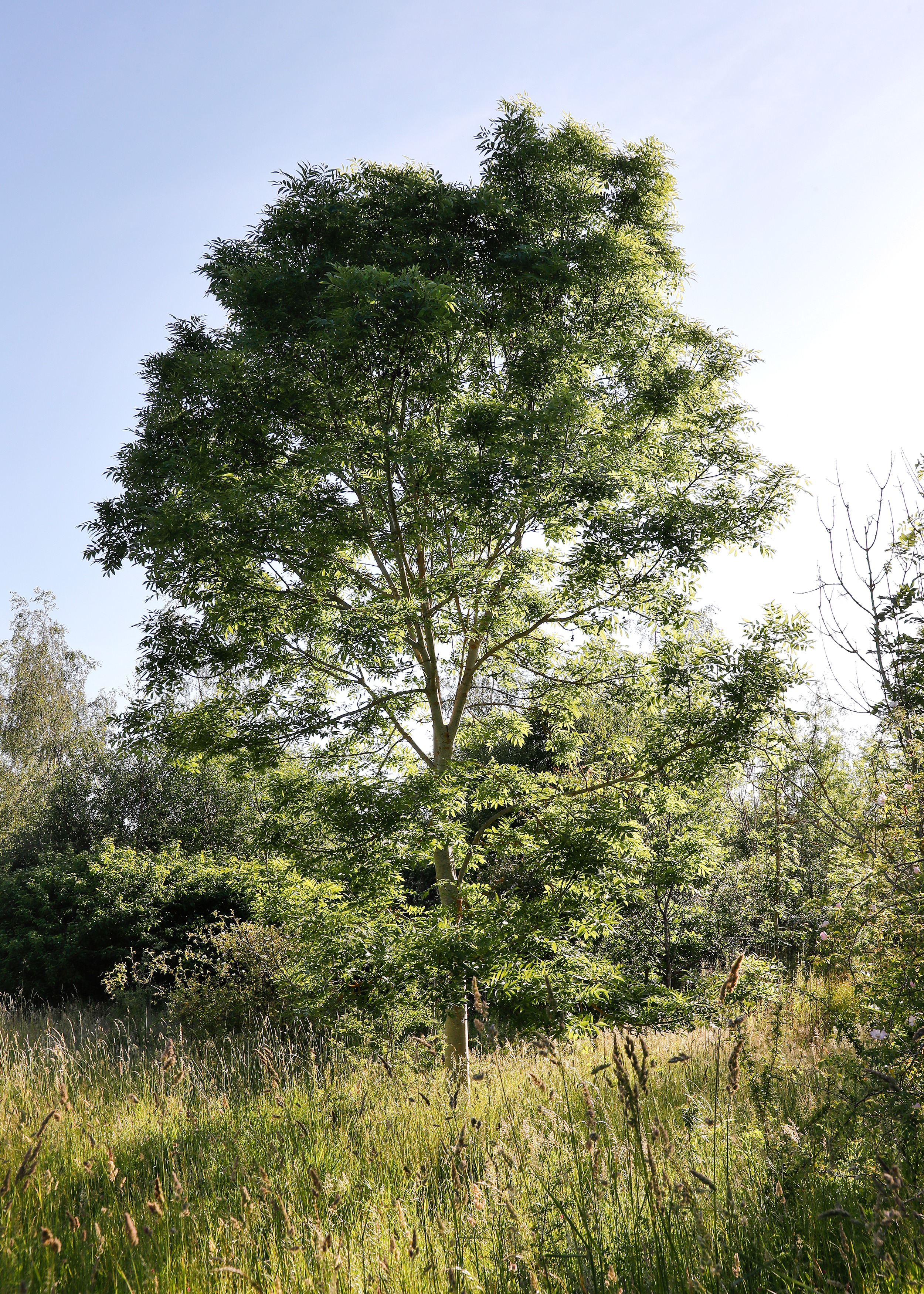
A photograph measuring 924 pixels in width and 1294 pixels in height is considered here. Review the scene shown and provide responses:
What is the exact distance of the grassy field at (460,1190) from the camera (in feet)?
8.52

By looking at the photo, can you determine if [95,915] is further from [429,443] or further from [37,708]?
[37,708]

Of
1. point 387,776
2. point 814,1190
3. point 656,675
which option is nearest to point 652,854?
point 656,675

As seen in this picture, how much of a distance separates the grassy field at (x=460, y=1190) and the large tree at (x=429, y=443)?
2994 mm

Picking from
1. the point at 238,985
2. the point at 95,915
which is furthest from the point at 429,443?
the point at 95,915

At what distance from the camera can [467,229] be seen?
7969 mm

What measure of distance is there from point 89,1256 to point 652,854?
19.3 ft

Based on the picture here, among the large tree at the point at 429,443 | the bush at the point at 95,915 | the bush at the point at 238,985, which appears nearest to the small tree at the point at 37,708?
the bush at the point at 95,915

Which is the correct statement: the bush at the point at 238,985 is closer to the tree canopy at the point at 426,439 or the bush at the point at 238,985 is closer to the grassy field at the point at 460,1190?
the tree canopy at the point at 426,439

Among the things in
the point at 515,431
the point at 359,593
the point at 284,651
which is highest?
the point at 515,431

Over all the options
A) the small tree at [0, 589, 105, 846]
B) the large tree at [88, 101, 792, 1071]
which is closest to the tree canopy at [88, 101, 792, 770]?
the large tree at [88, 101, 792, 1071]

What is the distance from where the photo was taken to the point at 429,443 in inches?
282

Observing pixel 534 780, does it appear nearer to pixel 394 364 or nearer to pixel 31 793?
pixel 394 364

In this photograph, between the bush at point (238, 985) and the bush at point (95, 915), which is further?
the bush at point (95, 915)

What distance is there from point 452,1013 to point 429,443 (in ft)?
17.6
